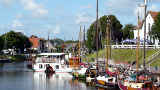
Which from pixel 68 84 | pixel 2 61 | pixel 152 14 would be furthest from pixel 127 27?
pixel 68 84

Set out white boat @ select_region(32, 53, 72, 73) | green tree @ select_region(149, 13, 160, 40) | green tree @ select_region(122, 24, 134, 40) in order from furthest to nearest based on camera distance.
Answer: green tree @ select_region(122, 24, 134, 40), green tree @ select_region(149, 13, 160, 40), white boat @ select_region(32, 53, 72, 73)

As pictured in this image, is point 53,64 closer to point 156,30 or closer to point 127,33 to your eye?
point 156,30

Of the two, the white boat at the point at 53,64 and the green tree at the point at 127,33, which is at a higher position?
the green tree at the point at 127,33

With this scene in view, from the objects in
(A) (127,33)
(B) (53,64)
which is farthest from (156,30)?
(A) (127,33)

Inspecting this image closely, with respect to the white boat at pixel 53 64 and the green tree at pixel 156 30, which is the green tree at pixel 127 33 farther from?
the white boat at pixel 53 64

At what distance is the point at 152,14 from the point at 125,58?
29004 millimetres

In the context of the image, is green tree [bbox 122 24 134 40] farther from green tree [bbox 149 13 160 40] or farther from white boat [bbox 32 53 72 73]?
white boat [bbox 32 53 72 73]

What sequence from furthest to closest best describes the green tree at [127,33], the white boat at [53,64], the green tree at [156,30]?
the green tree at [127,33] → the green tree at [156,30] → the white boat at [53,64]

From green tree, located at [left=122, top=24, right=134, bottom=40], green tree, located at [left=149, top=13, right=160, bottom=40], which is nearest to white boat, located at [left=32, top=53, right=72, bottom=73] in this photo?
green tree, located at [left=149, top=13, right=160, bottom=40]

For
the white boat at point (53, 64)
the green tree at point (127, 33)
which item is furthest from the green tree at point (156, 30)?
the green tree at point (127, 33)

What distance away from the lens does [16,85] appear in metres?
66.8

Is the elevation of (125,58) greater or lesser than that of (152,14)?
lesser

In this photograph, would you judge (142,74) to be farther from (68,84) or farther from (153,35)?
(153,35)

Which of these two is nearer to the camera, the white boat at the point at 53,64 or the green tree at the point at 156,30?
the white boat at the point at 53,64
